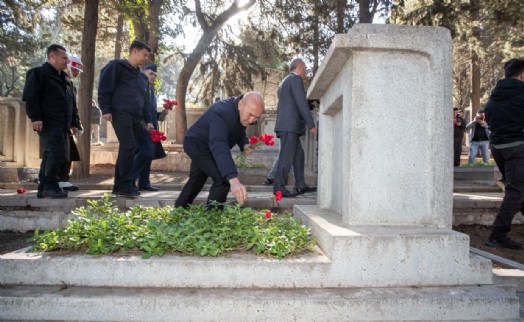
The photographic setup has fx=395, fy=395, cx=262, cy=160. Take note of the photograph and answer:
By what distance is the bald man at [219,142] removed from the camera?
10.8 feet

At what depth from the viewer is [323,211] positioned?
3.59 metres

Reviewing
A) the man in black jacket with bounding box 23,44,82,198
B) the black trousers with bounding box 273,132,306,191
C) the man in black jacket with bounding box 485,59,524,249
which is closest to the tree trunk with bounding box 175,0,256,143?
the man in black jacket with bounding box 23,44,82,198

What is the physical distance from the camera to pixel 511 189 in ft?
13.5

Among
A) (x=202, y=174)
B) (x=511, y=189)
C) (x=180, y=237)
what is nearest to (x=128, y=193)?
(x=202, y=174)

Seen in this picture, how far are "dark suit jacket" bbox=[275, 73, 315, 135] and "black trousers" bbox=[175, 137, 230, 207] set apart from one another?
1638mm

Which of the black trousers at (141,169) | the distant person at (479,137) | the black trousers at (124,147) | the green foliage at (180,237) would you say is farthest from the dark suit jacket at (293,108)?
the distant person at (479,137)

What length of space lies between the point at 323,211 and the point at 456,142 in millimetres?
9997

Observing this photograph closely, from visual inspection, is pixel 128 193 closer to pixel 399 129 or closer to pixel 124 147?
pixel 124 147

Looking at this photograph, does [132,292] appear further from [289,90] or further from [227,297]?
[289,90]

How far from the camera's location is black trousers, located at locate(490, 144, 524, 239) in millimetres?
4098

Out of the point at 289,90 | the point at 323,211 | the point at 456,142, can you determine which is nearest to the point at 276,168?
the point at 289,90

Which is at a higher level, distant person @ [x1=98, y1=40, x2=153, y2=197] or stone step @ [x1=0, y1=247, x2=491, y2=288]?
distant person @ [x1=98, y1=40, x2=153, y2=197]

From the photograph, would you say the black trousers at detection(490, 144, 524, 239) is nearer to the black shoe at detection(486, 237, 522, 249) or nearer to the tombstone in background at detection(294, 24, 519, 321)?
the black shoe at detection(486, 237, 522, 249)

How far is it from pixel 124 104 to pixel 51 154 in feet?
3.45
